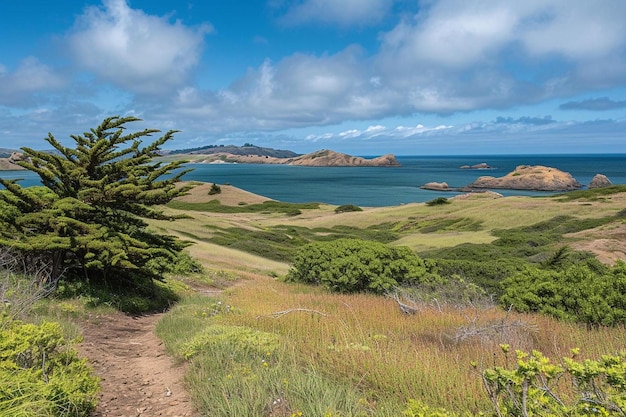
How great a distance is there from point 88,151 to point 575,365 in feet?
43.9

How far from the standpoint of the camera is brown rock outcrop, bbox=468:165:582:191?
449ft

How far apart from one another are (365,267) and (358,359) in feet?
34.3

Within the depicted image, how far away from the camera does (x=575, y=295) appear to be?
1011 cm

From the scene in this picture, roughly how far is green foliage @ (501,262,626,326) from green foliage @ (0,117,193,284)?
10.4m

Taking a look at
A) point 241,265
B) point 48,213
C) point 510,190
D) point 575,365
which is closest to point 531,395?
point 575,365

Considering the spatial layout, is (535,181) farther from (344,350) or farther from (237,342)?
(237,342)

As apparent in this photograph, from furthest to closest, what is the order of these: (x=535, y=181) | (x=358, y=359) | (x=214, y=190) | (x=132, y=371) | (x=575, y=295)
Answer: (x=535, y=181) → (x=214, y=190) → (x=575, y=295) → (x=132, y=371) → (x=358, y=359)

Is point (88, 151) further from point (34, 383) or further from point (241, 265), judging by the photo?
point (241, 265)

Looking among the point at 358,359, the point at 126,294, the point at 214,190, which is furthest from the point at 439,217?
the point at 358,359

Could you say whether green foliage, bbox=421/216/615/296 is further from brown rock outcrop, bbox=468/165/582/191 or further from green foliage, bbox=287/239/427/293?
brown rock outcrop, bbox=468/165/582/191

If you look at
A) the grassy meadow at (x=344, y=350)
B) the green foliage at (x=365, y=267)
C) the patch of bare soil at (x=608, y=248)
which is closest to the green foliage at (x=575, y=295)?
the grassy meadow at (x=344, y=350)

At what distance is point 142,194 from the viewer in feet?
41.8

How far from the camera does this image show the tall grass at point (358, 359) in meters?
4.83

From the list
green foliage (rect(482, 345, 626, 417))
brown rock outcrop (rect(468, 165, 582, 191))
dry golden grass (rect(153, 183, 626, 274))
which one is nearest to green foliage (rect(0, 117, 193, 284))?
green foliage (rect(482, 345, 626, 417))
